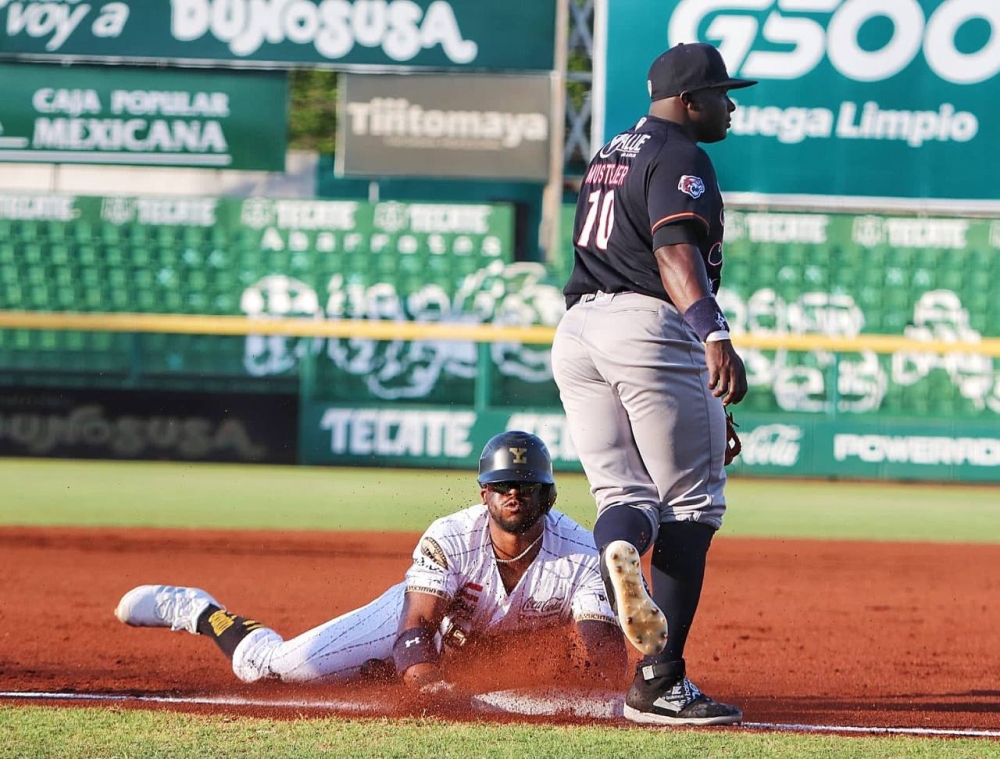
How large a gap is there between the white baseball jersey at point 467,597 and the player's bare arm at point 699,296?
0.74 m

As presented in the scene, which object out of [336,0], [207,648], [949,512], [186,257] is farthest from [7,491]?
[949,512]

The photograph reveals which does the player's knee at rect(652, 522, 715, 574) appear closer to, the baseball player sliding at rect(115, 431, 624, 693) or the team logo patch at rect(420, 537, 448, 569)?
the baseball player sliding at rect(115, 431, 624, 693)

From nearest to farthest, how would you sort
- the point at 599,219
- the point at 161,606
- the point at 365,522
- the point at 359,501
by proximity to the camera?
the point at 599,219
the point at 161,606
the point at 365,522
the point at 359,501

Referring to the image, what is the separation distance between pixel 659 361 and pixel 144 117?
10.6 m

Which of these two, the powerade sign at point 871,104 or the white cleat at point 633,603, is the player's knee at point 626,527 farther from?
the powerade sign at point 871,104

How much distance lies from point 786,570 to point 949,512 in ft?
12.5

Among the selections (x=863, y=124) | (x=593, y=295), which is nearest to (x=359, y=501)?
(x=863, y=124)

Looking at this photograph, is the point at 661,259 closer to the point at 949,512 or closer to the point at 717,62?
the point at 717,62

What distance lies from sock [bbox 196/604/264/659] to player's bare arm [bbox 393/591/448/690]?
0.74m

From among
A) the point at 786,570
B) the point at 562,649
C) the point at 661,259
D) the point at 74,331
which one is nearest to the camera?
the point at 661,259

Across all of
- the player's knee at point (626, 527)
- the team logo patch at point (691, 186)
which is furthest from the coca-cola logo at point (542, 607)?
the team logo patch at point (691, 186)

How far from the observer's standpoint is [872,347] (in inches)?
474

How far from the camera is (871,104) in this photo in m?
13.2

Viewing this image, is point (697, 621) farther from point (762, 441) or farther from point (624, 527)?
point (762, 441)
